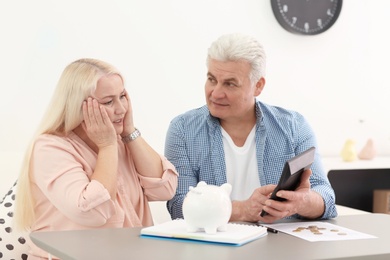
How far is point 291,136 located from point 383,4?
2.25 metres

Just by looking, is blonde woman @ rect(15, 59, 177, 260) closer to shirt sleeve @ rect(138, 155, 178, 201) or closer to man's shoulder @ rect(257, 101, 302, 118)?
shirt sleeve @ rect(138, 155, 178, 201)

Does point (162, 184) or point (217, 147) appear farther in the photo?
point (217, 147)

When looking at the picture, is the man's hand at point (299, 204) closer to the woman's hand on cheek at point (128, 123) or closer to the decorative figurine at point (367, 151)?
the woman's hand on cheek at point (128, 123)

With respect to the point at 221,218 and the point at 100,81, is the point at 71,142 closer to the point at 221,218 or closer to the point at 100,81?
the point at 100,81

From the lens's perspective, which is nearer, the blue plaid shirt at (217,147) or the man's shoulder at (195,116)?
the blue plaid shirt at (217,147)

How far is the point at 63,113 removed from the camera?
2.33 meters

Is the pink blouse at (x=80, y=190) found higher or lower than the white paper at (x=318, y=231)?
higher

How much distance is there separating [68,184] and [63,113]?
10.9 inches

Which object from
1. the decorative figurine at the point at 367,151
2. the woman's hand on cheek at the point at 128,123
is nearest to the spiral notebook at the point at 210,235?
the woman's hand on cheek at the point at 128,123

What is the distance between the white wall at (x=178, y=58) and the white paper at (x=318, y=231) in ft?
4.47

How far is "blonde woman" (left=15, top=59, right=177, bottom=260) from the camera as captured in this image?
218cm

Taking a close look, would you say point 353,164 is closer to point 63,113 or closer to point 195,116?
point 195,116

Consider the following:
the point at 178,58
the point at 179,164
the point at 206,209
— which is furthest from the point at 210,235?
the point at 178,58

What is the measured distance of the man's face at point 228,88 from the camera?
2.67 metres
